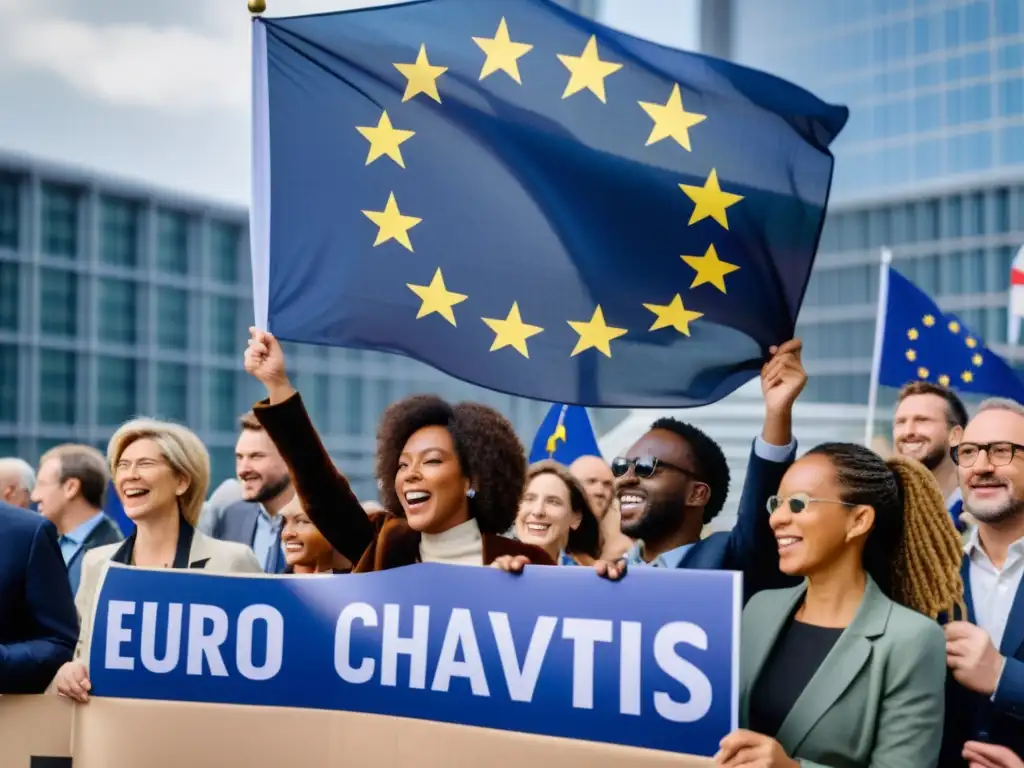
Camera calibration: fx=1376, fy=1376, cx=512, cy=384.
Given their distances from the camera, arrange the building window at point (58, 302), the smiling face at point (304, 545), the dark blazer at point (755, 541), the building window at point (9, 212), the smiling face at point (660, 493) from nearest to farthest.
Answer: the dark blazer at point (755, 541) → the smiling face at point (660, 493) → the smiling face at point (304, 545) → the building window at point (9, 212) → the building window at point (58, 302)

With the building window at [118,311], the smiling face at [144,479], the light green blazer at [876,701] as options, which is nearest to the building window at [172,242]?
the building window at [118,311]

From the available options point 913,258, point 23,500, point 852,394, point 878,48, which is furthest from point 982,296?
point 23,500

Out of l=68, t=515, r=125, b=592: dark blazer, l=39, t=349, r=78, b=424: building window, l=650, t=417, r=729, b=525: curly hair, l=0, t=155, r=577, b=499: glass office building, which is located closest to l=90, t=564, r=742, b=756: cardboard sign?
l=650, t=417, r=729, b=525: curly hair

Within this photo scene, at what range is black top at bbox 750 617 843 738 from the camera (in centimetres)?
303

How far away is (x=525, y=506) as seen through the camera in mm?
5516

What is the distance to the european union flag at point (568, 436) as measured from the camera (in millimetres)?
7465

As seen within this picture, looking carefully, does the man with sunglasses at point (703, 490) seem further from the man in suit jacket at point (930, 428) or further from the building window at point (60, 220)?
the building window at point (60, 220)

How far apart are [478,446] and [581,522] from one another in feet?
6.51

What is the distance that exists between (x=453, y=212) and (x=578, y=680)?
1.52m

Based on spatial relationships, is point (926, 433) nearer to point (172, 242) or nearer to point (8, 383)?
point (8, 383)

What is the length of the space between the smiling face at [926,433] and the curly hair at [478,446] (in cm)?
215

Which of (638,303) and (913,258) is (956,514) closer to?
(638,303)

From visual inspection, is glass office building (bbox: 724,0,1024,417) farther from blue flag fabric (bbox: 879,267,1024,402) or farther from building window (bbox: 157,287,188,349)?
blue flag fabric (bbox: 879,267,1024,402)

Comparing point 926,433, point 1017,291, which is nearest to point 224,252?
point 1017,291
